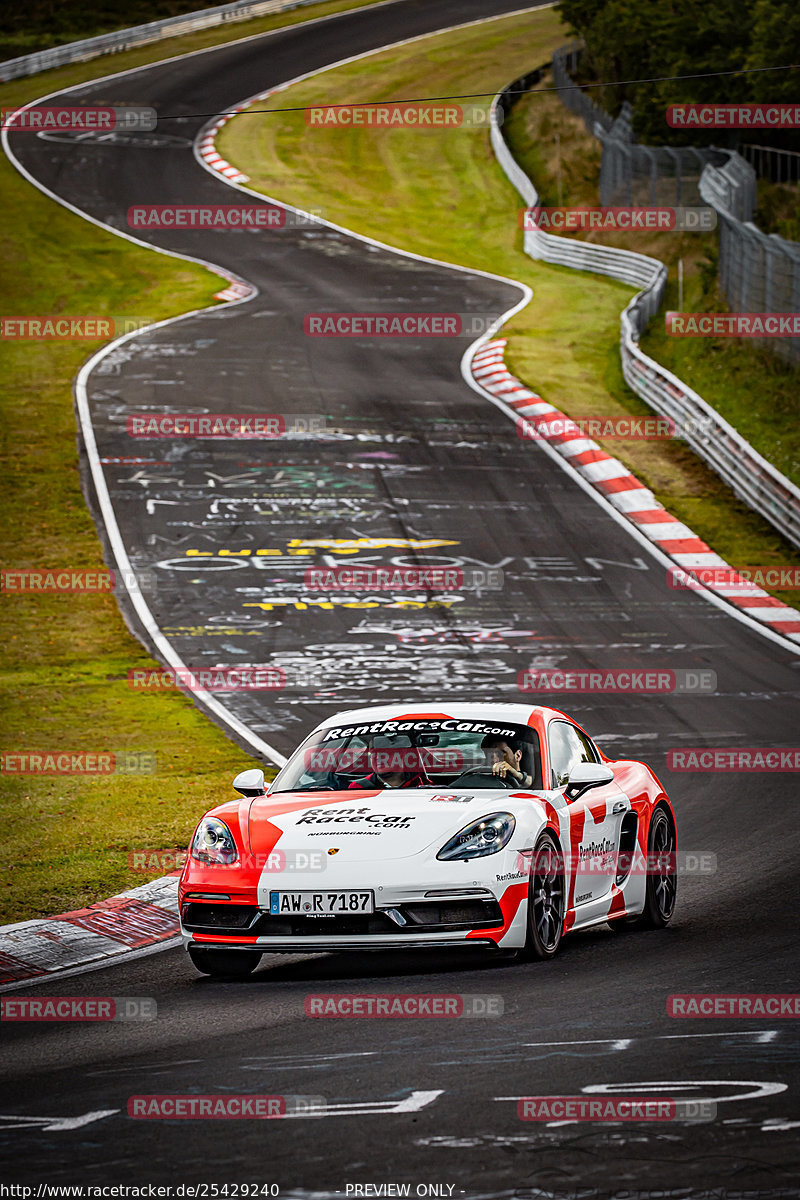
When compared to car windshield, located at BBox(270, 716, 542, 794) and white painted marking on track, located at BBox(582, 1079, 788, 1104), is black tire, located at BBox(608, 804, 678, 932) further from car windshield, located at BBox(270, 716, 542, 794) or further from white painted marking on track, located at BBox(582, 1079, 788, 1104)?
white painted marking on track, located at BBox(582, 1079, 788, 1104)

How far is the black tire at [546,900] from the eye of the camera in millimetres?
8266

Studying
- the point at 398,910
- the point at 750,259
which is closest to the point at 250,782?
the point at 398,910

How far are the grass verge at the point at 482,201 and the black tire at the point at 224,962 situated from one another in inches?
592

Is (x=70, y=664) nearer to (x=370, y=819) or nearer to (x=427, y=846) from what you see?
(x=370, y=819)

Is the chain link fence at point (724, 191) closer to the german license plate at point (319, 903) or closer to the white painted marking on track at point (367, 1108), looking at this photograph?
the german license plate at point (319, 903)

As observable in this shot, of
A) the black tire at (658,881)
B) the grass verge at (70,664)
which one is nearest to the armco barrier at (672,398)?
the grass verge at (70,664)

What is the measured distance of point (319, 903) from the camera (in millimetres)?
8055

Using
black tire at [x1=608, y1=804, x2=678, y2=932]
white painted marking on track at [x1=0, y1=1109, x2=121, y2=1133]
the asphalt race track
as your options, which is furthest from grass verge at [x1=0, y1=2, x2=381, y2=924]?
white painted marking on track at [x1=0, y1=1109, x2=121, y2=1133]

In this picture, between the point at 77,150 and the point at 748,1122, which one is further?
the point at 77,150

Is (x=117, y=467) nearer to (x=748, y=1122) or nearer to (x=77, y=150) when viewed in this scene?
(x=748, y=1122)

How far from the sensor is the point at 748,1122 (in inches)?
217

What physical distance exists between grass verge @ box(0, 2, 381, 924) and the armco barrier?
9656mm

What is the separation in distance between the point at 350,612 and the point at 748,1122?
16121 millimetres

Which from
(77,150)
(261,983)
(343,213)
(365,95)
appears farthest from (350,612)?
(365,95)
